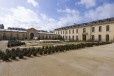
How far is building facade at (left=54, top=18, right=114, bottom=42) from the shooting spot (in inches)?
1651

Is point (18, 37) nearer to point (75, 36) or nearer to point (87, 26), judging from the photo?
point (75, 36)

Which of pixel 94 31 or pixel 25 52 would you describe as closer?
pixel 25 52

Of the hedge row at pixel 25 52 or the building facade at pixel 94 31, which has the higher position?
the building facade at pixel 94 31

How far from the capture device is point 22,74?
32.3 ft

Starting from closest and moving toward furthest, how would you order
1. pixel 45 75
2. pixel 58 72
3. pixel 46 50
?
pixel 45 75, pixel 58 72, pixel 46 50

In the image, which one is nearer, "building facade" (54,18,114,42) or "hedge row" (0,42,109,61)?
"hedge row" (0,42,109,61)

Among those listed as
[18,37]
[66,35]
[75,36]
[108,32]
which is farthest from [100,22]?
[18,37]

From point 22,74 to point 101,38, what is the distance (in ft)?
126

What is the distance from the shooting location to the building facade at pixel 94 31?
41.9m

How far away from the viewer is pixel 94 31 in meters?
48.0

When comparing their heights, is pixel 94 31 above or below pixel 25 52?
above

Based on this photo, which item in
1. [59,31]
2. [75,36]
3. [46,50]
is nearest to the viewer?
[46,50]

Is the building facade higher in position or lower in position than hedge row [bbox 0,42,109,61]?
higher

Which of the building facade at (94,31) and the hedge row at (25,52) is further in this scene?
the building facade at (94,31)
